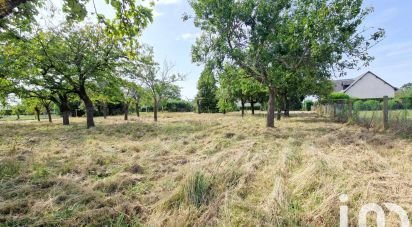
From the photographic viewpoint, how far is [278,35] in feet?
31.3

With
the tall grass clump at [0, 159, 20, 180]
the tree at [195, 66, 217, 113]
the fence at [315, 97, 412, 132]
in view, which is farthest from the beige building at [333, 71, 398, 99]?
the tall grass clump at [0, 159, 20, 180]

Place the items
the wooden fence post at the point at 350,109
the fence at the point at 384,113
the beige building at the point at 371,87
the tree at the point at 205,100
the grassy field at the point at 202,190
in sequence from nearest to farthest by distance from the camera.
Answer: the grassy field at the point at 202,190, the fence at the point at 384,113, the wooden fence post at the point at 350,109, the beige building at the point at 371,87, the tree at the point at 205,100

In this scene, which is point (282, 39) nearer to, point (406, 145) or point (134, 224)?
point (406, 145)

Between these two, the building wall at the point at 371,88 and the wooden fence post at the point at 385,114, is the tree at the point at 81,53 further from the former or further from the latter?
the building wall at the point at 371,88

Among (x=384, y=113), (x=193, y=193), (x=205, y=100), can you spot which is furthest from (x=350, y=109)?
(x=205, y=100)

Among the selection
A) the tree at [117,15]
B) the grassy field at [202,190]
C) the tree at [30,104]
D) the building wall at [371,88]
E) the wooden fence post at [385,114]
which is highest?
the building wall at [371,88]

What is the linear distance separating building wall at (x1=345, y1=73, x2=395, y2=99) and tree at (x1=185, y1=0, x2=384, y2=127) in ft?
111

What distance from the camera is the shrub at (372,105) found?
879 centimetres

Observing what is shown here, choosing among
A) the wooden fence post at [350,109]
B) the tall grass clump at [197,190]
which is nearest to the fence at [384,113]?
the wooden fence post at [350,109]

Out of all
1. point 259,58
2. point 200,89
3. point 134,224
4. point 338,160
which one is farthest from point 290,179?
point 200,89

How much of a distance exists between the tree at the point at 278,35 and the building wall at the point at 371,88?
33841 mm

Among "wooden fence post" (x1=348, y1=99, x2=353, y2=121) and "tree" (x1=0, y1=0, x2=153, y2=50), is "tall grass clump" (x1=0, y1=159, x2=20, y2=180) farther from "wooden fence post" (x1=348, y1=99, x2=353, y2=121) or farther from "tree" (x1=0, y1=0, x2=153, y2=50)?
"wooden fence post" (x1=348, y1=99, x2=353, y2=121)

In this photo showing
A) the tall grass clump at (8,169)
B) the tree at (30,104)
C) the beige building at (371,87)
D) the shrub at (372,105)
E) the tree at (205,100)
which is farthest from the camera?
the tree at (205,100)

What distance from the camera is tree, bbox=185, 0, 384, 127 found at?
8695mm
